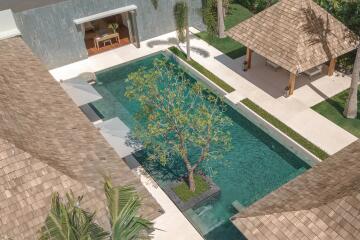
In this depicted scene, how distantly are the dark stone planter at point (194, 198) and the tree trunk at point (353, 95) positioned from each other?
9.13 meters

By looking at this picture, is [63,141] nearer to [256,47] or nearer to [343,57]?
[256,47]

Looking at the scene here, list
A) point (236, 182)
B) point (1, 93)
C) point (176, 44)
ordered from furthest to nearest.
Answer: point (176, 44) → point (236, 182) → point (1, 93)

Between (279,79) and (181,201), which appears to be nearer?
(181,201)

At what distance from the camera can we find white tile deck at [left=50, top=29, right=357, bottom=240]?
1802cm

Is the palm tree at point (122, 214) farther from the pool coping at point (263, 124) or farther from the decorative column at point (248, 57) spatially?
the decorative column at point (248, 57)

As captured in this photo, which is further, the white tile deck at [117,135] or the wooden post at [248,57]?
the wooden post at [248,57]

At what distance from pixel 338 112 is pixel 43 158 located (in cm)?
1660

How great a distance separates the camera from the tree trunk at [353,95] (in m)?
21.0

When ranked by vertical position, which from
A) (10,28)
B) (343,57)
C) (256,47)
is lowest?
(343,57)

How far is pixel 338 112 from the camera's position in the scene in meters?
22.7

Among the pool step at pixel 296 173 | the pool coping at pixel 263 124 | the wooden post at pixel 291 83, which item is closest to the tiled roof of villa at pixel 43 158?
the pool step at pixel 296 173

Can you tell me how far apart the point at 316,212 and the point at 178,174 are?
8.47m

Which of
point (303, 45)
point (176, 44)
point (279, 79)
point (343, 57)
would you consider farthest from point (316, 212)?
point (176, 44)

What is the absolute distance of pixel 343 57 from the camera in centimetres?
2611
